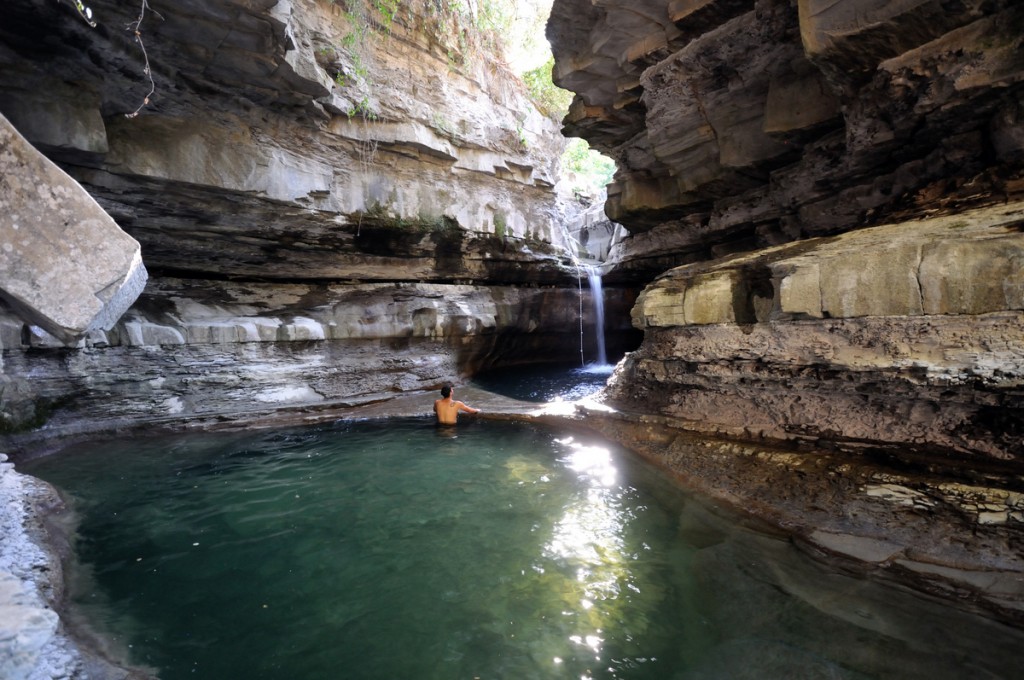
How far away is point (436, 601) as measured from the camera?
2.79 metres

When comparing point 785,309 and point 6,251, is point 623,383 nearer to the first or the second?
point 785,309

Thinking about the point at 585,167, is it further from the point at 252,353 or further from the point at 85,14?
the point at 85,14

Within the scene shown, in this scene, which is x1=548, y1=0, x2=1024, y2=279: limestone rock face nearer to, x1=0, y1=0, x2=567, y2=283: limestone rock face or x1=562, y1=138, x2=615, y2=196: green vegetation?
x1=0, y1=0, x2=567, y2=283: limestone rock face

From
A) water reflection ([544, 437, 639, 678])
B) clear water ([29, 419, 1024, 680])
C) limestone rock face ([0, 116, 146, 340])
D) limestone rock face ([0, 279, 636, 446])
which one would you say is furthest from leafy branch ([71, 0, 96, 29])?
water reflection ([544, 437, 639, 678])

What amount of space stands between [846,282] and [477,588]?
400cm

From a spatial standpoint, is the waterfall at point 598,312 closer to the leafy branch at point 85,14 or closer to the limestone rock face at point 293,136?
the limestone rock face at point 293,136

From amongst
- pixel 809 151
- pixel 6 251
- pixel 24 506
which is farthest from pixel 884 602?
pixel 24 506

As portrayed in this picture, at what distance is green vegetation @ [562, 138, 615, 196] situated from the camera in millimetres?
18922

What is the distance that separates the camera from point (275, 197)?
719 centimetres

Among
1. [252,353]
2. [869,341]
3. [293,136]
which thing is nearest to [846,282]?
[869,341]

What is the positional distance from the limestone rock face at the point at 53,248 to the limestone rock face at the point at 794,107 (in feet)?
19.8

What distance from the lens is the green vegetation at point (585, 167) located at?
18922mm

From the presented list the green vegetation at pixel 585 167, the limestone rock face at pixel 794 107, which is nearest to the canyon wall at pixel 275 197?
the limestone rock face at pixel 794 107

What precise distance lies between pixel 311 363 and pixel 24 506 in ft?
16.7
